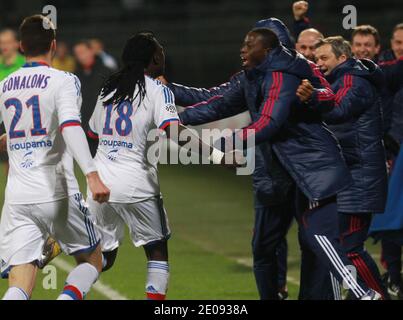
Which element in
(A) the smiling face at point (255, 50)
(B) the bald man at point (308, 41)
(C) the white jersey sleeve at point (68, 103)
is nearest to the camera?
(C) the white jersey sleeve at point (68, 103)

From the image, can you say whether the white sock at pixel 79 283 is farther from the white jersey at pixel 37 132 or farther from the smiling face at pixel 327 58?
the smiling face at pixel 327 58

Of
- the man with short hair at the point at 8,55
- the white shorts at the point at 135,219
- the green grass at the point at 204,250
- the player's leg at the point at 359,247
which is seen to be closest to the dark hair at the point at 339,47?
the player's leg at the point at 359,247

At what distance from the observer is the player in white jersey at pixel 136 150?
7305 millimetres

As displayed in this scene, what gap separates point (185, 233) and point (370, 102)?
5270 millimetres

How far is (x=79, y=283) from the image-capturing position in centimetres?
664

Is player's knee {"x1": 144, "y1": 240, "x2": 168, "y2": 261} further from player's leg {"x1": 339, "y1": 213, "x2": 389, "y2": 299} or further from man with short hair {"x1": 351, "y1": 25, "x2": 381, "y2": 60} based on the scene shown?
man with short hair {"x1": 351, "y1": 25, "x2": 381, "y2": 60}

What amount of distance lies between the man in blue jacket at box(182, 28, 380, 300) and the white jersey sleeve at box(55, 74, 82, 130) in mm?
1300

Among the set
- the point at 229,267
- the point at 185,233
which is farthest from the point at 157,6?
the point at 229,267

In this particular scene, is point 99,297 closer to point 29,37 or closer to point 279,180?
point 279,180

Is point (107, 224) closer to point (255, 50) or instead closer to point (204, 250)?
point (255, 50)

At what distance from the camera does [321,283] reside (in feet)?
26.7

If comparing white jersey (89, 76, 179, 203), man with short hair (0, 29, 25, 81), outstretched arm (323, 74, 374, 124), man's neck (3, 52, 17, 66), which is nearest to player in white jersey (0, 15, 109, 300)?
white jersey (89, 76, 179, 203)

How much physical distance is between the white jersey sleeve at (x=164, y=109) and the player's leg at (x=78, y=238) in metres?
0.77

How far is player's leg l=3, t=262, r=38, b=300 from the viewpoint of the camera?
6.54 m
